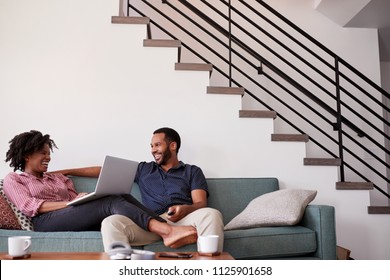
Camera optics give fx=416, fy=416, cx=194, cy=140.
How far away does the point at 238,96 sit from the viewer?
3271 mm

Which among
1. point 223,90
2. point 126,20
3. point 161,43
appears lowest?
point 223,90

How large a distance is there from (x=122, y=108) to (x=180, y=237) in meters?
1.56

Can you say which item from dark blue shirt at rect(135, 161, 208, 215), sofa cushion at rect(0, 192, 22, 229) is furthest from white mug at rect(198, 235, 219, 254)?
sofa cushion at rect(0, 192, 22, 229)

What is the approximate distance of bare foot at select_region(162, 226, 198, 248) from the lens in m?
1.89

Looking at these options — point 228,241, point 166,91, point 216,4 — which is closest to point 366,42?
point 216,4

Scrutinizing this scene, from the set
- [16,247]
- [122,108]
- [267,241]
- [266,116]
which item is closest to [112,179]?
[16,247]

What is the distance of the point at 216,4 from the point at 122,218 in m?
3.20

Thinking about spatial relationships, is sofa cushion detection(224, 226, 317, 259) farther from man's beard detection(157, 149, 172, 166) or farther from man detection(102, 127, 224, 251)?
man's beard detection(157, 149, 172, 166)

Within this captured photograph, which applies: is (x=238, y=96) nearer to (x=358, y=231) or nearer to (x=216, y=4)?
(x=358, y=231)

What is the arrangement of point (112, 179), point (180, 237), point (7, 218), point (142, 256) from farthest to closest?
point (7, 218) → point (112, 179) → point (180, 237) → point (142, 256)

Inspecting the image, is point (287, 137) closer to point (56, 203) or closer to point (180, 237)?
point (180, 237)

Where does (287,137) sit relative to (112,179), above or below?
above

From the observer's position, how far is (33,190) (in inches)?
Result: 95.2

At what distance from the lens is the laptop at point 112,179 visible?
209cm
